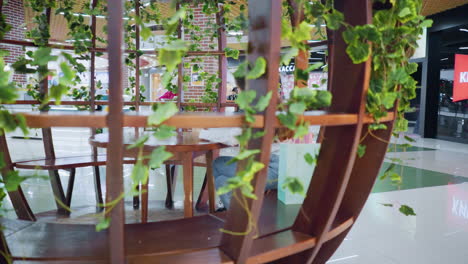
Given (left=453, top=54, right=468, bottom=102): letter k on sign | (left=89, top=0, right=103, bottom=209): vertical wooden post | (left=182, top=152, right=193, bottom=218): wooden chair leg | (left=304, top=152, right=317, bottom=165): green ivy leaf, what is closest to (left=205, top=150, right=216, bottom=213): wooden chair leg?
(left=182, top=152, right=193, bottom=218): wooden chair leg

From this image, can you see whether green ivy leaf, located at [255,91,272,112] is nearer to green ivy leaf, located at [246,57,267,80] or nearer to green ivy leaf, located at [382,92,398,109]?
green ivy leaf, located at [246,57,267,80]

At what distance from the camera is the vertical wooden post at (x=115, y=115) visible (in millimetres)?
666

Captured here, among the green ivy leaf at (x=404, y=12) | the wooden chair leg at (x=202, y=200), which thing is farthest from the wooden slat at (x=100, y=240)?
the wooden chair leg at (x=202, y=200)

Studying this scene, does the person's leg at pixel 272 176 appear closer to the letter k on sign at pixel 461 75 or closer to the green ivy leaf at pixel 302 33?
the green ivy leaf at pixel 302 33

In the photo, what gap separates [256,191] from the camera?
2.58 feet

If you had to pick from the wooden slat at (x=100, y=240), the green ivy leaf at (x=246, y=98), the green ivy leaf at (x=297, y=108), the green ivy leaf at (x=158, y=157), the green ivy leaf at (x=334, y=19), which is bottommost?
the wooden slat at (x=100, y=240)

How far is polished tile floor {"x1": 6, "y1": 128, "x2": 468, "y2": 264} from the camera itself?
2672 mm

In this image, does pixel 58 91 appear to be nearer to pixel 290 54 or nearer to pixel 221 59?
pixel 290 54

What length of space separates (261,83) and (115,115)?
30cm

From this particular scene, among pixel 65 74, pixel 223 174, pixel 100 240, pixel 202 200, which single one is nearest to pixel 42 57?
pixel 65 74

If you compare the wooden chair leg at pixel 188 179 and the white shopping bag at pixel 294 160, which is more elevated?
the white shopping bag at pixel 294 160

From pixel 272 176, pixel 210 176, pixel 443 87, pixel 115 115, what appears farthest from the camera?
pixel 443 87

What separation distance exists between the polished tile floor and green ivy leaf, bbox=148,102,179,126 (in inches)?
33.8

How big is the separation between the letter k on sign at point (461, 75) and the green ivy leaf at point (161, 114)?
34.2 ft
